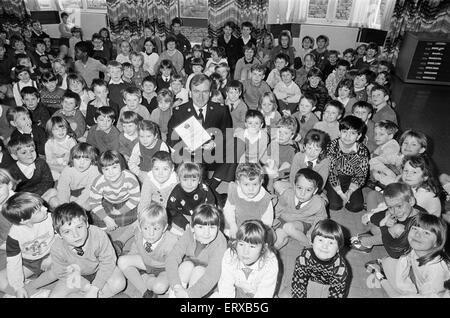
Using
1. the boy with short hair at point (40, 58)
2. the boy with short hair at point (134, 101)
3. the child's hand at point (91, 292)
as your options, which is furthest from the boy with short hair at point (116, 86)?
the child's hand at point (91, 292)

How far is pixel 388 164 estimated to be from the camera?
11.6 feet

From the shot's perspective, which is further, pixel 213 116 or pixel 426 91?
pixel 426 91

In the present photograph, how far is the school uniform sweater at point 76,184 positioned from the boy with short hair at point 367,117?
2930 millimetres

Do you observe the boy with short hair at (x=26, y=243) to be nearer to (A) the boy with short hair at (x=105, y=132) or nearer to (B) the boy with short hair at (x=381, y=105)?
(A) the boy with short hair at (x=105, y=132)

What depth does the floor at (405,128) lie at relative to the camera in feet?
8.50

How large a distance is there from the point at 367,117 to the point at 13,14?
7890 mm

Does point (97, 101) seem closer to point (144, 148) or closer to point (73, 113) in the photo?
point (73, 113)

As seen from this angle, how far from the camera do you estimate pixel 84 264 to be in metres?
2.22

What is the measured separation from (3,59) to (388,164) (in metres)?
6.28

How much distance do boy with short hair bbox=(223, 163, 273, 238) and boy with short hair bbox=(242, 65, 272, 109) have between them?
2.36 meters

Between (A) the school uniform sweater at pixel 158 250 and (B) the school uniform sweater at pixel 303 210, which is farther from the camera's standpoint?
(B) the school uniform sweater at pixel 303 210

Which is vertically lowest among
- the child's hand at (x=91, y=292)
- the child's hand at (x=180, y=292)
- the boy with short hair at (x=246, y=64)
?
the child's hand at (x=91, y=292)
